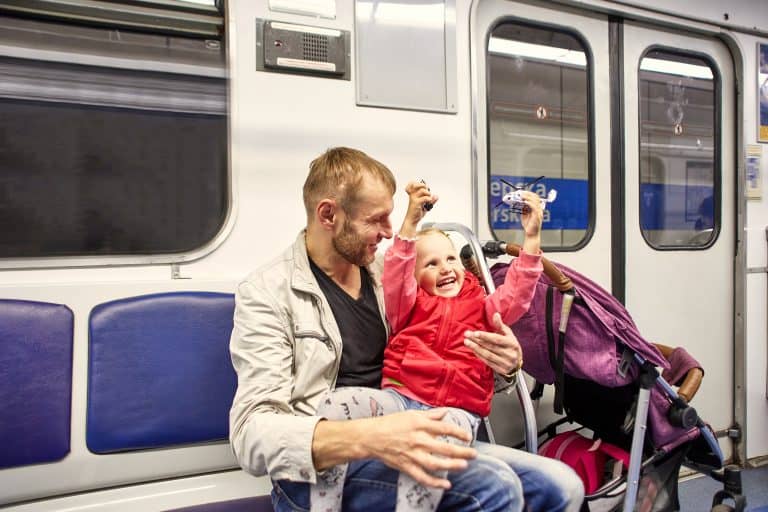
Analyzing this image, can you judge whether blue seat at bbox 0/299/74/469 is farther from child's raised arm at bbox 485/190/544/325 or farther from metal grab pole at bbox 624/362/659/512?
metal grab pole at bbox 624/362/659/512

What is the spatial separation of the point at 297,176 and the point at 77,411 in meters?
1.19

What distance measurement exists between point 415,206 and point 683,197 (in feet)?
7.82

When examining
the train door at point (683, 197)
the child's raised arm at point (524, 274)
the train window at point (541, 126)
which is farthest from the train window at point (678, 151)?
the child's raised arm at point (524, 274)

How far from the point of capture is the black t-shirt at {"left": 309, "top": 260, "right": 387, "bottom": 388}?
171 centimetres

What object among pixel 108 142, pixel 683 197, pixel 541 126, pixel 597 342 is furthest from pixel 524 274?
pixel 683 197

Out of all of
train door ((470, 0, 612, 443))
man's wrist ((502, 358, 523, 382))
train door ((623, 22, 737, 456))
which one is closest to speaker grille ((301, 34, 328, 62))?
train door ((470, 0, 612, 443))

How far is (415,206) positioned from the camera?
64.4 inches

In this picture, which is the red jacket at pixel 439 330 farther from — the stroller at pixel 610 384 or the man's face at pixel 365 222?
the stroller at pixel 610 384

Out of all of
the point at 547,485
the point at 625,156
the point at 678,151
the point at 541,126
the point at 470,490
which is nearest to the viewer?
the point at 470,490

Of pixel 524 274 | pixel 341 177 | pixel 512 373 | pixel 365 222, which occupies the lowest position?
pixel 512 373

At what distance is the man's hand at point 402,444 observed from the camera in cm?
119

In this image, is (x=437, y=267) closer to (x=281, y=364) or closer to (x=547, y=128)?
(x=281, y=364)

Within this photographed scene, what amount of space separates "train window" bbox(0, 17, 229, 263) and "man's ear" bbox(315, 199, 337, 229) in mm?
623

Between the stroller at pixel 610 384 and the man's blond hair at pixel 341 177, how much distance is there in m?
0.56
